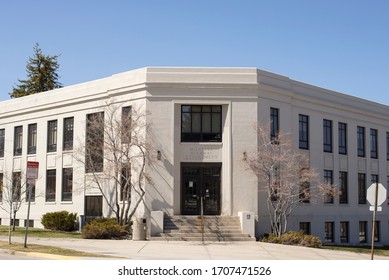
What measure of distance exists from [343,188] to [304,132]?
18.8 ft

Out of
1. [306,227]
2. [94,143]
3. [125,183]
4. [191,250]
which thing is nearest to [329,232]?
[306,227]

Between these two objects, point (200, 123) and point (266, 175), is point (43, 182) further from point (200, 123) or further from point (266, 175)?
point (266, 175)

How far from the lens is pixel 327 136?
1428 inches

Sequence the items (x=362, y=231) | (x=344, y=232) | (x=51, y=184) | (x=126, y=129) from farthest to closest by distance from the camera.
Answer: (x=362, y=231) → (x=344, y=232) → (x=51, y=184) → (x=126, y=129)

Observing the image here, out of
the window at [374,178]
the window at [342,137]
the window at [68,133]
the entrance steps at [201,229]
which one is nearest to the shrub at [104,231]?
the entrance steps at [201,229]

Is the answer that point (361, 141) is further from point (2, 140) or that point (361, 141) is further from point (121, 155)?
point (2, 140)

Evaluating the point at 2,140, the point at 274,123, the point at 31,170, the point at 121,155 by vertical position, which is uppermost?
the point at 274,123

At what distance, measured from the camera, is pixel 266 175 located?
2922 cm

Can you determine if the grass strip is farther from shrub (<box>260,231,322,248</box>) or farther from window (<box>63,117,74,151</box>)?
window (<box>63,117,74,151</box>)

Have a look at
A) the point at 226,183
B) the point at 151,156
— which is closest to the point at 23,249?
the point at 151,156

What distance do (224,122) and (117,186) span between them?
7.02 metres

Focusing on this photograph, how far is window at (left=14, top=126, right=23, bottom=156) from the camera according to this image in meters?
38.7

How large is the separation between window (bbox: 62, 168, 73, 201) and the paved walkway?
26.4ft

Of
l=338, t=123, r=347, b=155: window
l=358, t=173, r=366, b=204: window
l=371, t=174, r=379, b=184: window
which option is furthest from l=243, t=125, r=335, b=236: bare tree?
l=371, t=174, r=379, b=184: window
